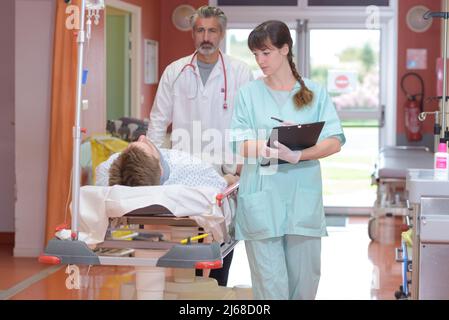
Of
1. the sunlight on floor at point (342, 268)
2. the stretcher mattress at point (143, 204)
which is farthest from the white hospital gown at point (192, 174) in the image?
the sunlight on floor at point (342, 268)

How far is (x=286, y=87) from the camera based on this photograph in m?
3.40

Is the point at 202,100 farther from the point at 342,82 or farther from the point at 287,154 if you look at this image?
the point at 342,82

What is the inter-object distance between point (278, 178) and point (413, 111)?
6.11m

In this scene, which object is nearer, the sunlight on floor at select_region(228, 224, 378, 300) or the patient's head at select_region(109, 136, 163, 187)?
the patient's head at select_region(109, 136, 163, 187)

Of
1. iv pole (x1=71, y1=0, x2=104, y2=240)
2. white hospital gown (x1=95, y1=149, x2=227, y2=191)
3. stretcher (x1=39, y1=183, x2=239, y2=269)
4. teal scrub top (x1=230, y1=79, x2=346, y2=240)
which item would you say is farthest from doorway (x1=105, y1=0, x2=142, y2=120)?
teal scrub top (x1=230, y1=79, x2=346, y2=240)

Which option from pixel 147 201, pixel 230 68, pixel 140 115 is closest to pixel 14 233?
pixel 140 115

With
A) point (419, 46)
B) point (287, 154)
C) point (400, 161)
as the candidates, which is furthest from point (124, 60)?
point (287, 154)

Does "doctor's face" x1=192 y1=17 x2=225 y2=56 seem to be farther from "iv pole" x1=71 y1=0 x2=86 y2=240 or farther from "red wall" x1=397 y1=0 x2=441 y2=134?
"red wall" x1=397 y1=0 x2=441 y2=134

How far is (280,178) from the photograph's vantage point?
3.36 meters

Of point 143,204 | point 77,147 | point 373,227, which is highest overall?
point 77,147

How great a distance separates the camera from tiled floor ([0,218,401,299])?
530cm

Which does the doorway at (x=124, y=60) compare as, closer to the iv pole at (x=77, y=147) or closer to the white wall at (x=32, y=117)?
the white wall at (x=32, y=117)

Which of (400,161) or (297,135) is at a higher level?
(297,135)

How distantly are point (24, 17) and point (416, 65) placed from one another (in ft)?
14.5
